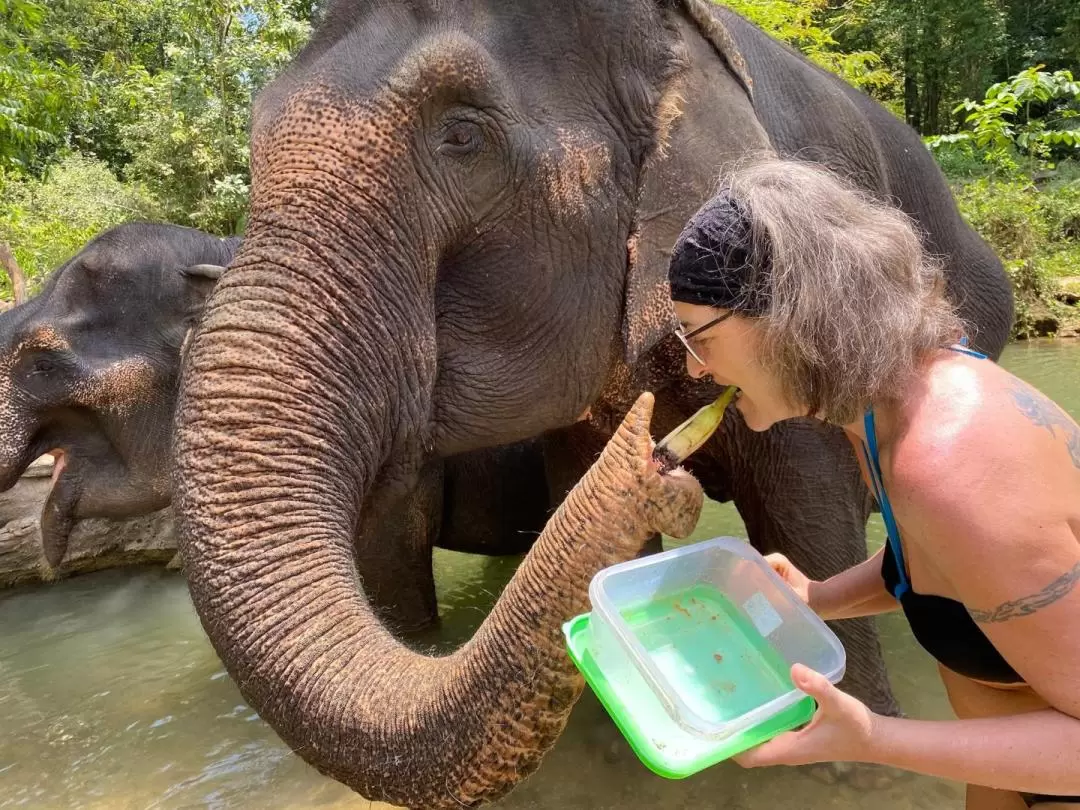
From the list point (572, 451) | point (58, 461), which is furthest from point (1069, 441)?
point (58, 461)

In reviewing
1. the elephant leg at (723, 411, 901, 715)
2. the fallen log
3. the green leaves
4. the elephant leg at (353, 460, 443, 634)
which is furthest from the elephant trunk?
the green leaves

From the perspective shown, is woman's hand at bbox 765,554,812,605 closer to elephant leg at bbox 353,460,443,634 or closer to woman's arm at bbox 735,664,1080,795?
woman's arm at bbox 735,664,1080,795

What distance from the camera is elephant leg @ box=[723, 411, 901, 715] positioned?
2.92m

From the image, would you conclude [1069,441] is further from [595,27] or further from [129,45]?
[129,45]

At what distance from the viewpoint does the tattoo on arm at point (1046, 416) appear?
1381 mm

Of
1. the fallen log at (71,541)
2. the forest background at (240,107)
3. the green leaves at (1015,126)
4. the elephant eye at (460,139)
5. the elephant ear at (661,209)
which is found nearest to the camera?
the elephant eye at (460,139)

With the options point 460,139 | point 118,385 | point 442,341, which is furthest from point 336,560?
point 118,385

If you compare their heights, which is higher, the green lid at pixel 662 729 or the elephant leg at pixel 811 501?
the green lid at pixel 662 729

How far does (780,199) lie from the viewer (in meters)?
1.38

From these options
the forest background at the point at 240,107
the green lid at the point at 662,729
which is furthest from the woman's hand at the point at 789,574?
the forest background at the point at 240,107

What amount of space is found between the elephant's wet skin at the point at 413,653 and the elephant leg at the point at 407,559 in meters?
1.76

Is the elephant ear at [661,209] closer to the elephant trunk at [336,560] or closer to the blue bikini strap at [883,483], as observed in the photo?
the elephant trunk at [336,560]

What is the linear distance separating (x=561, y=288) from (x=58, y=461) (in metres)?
3.03

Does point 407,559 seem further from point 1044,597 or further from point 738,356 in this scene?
point 1044,597
